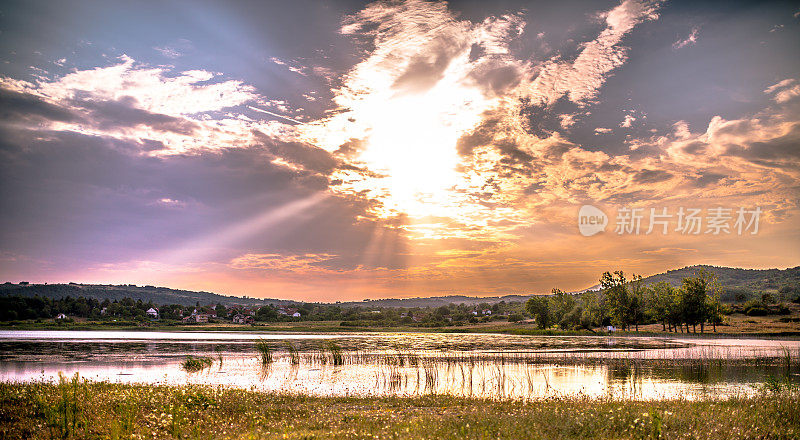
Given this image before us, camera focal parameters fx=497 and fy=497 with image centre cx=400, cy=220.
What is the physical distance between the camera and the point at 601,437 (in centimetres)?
1423

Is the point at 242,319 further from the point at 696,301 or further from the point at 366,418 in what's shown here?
the point at 366,418

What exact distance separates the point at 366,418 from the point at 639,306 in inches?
4546

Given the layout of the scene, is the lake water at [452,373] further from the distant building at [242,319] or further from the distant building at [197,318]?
the distant building at [197,318]

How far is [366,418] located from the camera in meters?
17.7

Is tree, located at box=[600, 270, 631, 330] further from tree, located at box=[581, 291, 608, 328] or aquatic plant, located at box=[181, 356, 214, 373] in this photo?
aquatic plant, located at box=[181, 356, 214, 373]

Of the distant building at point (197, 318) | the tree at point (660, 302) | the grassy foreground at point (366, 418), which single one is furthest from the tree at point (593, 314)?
the distant building at point (197, 318)

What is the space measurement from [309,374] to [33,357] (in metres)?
31.8

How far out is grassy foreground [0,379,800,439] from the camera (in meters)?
14.8

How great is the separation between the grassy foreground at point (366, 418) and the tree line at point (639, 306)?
293ft

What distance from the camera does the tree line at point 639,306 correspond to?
329ft

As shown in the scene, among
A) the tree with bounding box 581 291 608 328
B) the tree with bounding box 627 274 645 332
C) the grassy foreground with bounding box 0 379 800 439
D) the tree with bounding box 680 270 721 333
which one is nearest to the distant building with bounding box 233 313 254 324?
the tree with bounding box 581 291 608 328

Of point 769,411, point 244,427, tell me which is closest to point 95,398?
point 244,427

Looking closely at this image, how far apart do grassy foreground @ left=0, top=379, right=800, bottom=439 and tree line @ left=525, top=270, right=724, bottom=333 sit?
89403 mm

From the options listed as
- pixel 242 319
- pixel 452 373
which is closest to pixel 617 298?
pixel 452 373
